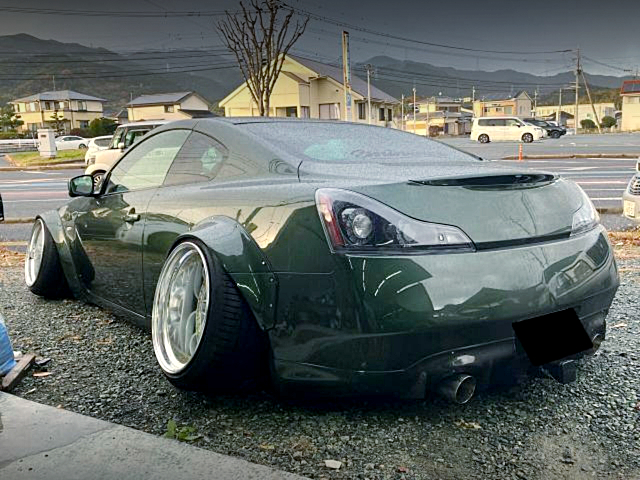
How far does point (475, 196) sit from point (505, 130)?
38.8 m

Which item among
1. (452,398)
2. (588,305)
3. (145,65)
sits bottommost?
(452,398)

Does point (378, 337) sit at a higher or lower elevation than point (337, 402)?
higher

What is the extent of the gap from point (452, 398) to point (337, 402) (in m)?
0.57

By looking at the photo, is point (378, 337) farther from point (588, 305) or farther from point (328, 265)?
point (588, 305)

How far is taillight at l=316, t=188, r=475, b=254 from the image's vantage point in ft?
6.96

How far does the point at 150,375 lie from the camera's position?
298 cm

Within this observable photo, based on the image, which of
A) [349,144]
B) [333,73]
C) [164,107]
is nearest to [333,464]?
[349,144]

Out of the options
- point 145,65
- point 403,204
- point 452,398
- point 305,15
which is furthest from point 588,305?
point 145,65

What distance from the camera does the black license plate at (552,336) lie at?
88.2 inches

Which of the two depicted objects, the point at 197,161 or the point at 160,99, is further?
the point at 160,99

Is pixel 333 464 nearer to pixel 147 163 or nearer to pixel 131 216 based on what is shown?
pixel 131 216

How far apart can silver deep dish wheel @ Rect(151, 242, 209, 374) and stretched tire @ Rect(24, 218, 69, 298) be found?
5.64 ft

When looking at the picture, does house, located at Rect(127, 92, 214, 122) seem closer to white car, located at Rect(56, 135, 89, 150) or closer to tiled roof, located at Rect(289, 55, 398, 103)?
tiled roof, located at Rect(289, 55, 398, 103)

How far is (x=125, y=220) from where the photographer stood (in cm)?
336
